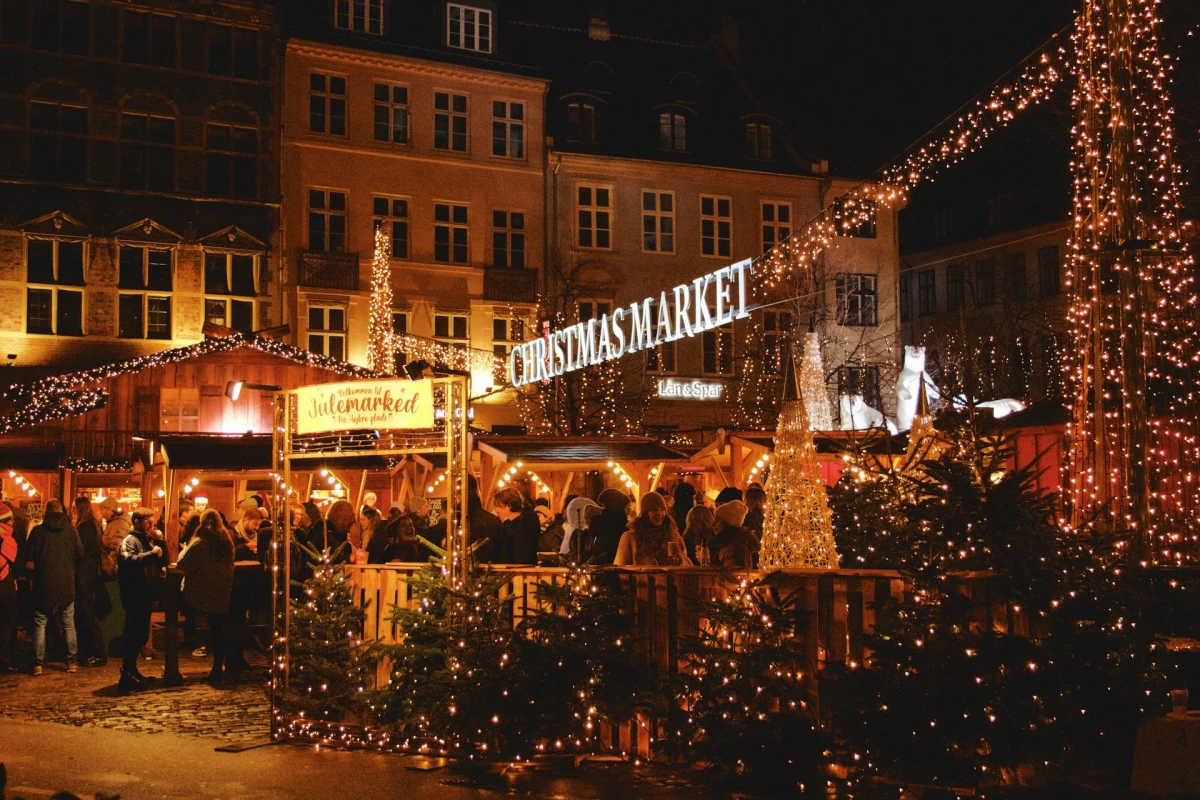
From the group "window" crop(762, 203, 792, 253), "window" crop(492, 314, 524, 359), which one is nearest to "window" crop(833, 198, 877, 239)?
"window" crop(492, 314, 524, 359)

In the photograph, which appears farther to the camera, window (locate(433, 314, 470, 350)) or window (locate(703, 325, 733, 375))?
window (locate(703, 325, 733, 375))

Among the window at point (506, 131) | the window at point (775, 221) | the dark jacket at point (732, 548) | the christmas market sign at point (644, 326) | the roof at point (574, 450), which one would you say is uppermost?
the window at point (506, 131)

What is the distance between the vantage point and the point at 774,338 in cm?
3853

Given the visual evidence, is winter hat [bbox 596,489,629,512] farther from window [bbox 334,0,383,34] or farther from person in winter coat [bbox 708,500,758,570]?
window [bbox 334,0,383,34]

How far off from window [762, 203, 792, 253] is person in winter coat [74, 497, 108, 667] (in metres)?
26.3

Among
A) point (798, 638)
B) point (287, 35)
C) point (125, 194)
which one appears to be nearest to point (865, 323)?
point (287, 35)

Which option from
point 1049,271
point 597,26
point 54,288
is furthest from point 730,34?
point 54,288

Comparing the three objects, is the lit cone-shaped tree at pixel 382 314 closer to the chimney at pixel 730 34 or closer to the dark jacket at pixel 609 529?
the dark jacket at pixel 609 529

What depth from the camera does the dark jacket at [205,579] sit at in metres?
13.2

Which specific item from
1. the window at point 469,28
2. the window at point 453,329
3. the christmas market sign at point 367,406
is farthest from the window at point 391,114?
the christmas market sign at point 367,406

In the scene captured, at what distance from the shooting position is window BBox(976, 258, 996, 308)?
45.6 meters

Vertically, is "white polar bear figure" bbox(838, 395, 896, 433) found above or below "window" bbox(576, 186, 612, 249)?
below

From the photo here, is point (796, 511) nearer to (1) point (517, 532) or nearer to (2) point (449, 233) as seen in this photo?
(1) point (517, 532)

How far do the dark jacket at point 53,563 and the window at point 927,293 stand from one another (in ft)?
128
